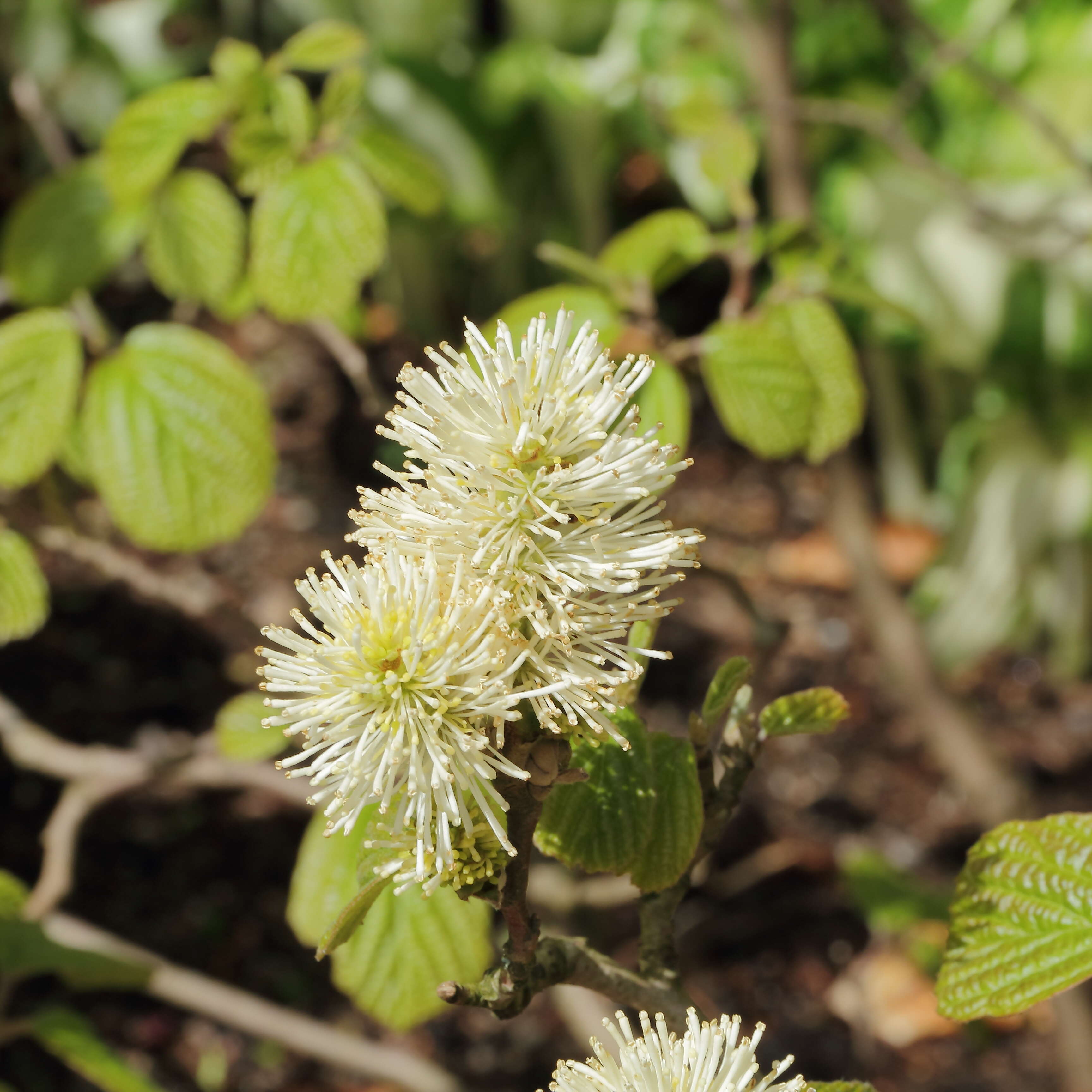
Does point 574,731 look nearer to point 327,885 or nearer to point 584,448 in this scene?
point 584,448

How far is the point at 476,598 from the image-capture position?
0.32 meters

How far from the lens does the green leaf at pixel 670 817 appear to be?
0.38 metres

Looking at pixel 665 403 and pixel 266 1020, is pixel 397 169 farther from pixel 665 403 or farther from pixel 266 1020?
pixel 266 1020

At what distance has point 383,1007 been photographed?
525mm

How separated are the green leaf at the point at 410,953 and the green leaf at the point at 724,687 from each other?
0.16m

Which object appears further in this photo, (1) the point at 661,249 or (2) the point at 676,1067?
(1) the point at 661,249

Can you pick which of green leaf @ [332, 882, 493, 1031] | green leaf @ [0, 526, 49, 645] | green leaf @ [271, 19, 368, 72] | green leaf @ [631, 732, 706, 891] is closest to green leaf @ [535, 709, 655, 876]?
green leaf @ [631, 732, 706, 891]

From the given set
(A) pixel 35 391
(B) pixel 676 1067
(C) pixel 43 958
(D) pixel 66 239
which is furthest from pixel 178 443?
(B) pixel 676 1067

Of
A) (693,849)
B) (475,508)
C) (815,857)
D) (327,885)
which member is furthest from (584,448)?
(815,857)

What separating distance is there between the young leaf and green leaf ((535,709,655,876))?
0.24 meters

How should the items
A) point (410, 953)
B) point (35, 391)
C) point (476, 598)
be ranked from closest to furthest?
point (476, 598) → point (410, 953) → point (35, 391)

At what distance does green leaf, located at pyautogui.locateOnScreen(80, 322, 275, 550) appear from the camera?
616mm

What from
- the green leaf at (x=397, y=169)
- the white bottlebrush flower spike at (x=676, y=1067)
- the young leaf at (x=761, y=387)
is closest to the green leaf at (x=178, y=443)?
the green leaf at (x=397, y=169)

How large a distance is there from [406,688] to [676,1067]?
5.7 inches
